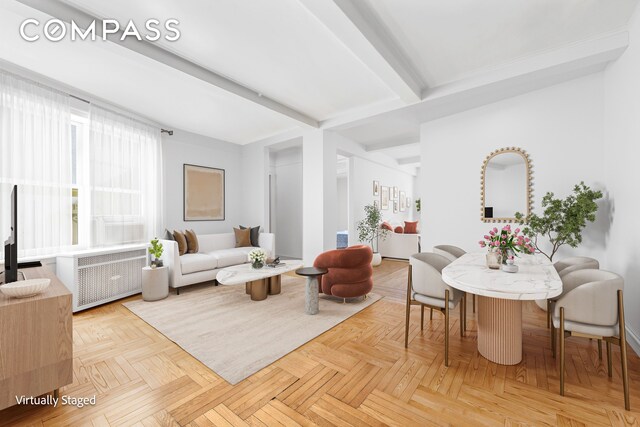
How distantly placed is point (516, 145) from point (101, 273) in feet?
19.5

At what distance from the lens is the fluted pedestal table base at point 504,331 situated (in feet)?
7.10

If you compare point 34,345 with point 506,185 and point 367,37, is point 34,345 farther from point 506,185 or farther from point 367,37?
point 506,185

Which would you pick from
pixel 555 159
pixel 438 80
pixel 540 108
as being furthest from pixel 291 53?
pixel 555 159

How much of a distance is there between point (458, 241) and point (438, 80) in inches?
95.2

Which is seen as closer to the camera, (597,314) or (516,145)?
(597,314)

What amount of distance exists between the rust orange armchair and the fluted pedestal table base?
1575mm

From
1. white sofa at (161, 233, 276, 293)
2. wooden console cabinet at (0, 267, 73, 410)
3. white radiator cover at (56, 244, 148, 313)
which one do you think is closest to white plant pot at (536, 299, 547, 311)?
white sofa at (161, 233, 276, 293)

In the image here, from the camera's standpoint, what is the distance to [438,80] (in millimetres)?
3639

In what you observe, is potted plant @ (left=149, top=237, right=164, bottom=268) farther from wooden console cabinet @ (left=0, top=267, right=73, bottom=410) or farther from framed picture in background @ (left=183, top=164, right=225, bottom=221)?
wooden console cabinet @ (left=0, top=267, right=73, bottom=410)

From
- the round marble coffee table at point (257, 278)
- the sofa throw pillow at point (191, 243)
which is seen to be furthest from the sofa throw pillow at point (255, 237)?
the round marble coffee table at point (257, 278)

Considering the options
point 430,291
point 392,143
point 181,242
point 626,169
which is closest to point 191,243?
point 181,242

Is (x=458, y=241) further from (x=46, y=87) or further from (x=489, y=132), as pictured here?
(x=46, y=87)

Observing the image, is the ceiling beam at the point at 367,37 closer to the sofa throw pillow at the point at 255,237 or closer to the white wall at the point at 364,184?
the white wall at the point at 364,184

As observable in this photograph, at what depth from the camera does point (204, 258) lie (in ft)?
14.5
